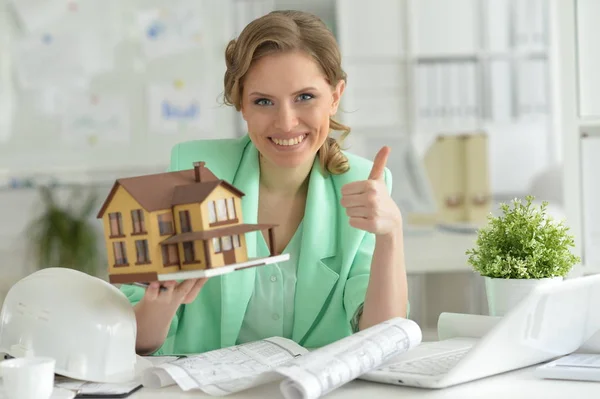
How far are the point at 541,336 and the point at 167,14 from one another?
142 inches

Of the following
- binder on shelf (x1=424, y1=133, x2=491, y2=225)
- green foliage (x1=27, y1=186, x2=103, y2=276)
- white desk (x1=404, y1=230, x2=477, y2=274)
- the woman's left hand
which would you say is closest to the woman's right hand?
the woman's left hand

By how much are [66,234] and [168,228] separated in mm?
3218

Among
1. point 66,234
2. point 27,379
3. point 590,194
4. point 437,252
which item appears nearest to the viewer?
point 27,379

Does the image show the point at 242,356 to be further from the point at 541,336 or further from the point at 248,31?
the point at 248,31

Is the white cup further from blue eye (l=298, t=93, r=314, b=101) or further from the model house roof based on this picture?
A: blue eye (l=298, t=93, r=314, b=101)

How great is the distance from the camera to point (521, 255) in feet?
4.73

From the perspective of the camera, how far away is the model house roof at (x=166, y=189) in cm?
125

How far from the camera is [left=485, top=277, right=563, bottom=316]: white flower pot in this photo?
1.42 meters

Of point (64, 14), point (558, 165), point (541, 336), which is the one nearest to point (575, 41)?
point (541, 336)

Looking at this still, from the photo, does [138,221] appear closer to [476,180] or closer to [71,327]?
[71,327]

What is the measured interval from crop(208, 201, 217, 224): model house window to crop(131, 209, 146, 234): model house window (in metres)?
0.10

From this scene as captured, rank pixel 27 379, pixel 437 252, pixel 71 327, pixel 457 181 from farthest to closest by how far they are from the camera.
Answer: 1. pixel 457 181
2. pixel 437 252
3. pixel 71 327
4. pixel 27 379

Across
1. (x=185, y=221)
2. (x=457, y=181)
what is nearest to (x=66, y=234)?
(x=457, y=181)

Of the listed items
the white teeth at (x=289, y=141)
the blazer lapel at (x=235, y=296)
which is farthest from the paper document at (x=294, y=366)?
the white teeth at (x=289, y=141)
